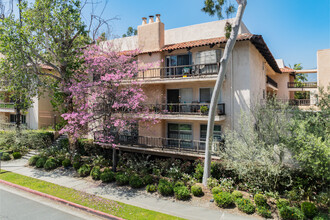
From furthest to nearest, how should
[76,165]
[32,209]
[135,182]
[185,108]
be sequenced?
[185,108], [76,165], [135,182], [32,209]

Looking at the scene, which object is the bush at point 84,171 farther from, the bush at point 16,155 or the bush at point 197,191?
the bush at point 16,155

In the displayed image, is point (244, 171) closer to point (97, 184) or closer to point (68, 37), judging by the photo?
point (97, 184)

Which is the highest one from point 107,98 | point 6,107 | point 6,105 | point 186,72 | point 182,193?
point 186,72

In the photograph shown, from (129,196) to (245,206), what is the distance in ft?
20.9

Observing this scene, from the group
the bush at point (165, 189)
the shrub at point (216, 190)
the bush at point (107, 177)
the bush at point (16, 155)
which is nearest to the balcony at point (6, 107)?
the bush at point (16, 155)

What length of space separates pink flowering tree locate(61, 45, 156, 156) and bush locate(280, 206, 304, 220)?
9.40 meters

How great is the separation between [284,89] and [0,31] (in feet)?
99.3

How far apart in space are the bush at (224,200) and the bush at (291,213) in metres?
2.27

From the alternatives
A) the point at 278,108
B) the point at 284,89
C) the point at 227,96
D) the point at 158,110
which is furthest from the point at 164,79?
the point at 284,89

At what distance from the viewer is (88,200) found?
37.6ft

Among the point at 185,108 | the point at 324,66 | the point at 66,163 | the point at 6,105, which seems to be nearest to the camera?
the point at 185,108

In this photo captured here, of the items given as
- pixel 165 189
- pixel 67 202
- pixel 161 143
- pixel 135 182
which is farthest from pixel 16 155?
pixel 165 189

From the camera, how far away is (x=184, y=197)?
11500 mm

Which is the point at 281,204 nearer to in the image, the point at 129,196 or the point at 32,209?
the point at 129,196
